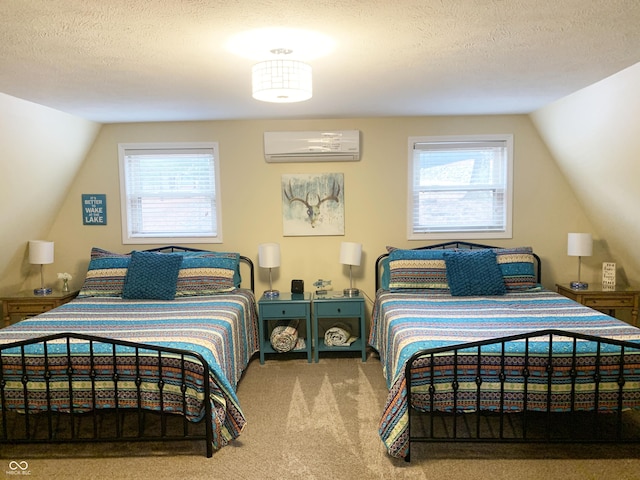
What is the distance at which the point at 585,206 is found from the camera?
4.74 metres

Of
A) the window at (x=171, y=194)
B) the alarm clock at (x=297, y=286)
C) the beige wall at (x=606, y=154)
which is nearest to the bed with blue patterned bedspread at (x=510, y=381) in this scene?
the beige wall at (x=606, y=154)

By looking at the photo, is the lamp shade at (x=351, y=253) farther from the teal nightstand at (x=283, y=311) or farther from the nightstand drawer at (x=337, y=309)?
the teal nightstand at (x=283, y=311)

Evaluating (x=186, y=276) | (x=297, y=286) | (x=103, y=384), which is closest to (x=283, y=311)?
(x=297, y=286)

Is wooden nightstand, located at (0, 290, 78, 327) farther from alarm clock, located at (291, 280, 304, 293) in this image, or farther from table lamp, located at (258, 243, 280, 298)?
alarm clock, located at (291, 280, 304, 293)

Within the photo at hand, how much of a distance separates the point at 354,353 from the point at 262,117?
2.27 m

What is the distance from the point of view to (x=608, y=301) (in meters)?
4.38

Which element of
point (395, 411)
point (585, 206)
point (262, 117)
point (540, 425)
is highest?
point (262, 117)

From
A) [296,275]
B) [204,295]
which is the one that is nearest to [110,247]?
[204,295]

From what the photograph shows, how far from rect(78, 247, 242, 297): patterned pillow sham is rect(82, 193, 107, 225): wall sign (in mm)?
549

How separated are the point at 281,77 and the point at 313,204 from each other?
2342 millimetres

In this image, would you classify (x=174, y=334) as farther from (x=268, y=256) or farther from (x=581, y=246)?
(x=581, y=246)

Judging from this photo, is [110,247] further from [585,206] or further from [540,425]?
[585,206]

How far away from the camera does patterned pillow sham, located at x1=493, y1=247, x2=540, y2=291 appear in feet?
14.3

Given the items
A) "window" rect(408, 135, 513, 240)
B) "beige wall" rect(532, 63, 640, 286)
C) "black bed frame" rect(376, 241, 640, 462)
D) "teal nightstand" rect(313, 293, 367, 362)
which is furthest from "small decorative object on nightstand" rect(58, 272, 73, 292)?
"beige wall" rect(532, 63, 640, 286)
